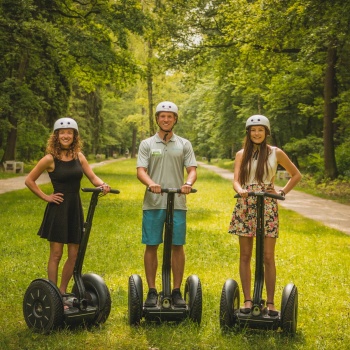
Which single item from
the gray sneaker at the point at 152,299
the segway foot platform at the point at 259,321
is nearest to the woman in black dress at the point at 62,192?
the gray sneaker at the point at 152,299

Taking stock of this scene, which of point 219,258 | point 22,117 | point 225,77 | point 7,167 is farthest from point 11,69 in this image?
point 219,258

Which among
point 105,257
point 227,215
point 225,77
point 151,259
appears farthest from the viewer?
point 225,77

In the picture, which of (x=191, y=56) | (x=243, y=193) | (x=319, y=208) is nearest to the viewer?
(x=243, y=193)

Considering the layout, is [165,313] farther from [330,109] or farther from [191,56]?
[191,56]

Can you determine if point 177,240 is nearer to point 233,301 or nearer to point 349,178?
point 233,301

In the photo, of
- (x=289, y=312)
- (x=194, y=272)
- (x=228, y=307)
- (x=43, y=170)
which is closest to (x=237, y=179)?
(x=228, y=307)

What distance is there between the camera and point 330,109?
21.5m

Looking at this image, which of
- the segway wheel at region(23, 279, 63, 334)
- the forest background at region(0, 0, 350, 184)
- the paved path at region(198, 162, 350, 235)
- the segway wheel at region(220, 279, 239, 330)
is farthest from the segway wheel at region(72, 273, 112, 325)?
the forest background at region(0, 0, 350, 184)

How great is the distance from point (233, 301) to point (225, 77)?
2375 centimetres

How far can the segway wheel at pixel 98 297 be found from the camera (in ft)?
16.2

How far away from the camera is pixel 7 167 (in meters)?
28.0

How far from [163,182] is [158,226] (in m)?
0.41

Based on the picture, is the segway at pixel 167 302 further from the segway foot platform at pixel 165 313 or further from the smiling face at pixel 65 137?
the smiling face at pixel 65 137

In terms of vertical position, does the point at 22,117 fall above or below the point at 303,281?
above
